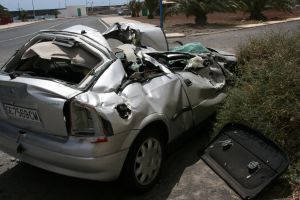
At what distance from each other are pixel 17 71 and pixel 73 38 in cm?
78

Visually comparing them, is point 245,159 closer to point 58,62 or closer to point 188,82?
point 188,82

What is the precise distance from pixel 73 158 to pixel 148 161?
2.73ft

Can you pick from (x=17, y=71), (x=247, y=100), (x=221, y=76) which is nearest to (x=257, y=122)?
(x=247, y=100)

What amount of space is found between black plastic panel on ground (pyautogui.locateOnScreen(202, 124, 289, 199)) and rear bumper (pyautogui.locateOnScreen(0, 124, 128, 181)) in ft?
4.05

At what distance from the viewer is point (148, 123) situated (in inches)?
157

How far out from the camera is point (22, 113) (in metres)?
4.02

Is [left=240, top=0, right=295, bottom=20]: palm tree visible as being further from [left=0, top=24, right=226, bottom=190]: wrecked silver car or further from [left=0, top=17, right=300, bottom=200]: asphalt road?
[left=0, top=17, right=300, bottom=200]: asphalt road

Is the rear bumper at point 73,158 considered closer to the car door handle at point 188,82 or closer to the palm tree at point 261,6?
the car door handle at point 188,82

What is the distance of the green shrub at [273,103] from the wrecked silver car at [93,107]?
431mm

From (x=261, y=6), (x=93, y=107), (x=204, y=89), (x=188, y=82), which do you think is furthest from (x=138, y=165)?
(x=261, y=6)

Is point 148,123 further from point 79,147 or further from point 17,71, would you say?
point 17,71

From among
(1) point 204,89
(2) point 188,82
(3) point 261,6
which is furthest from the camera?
(3) point 261,6

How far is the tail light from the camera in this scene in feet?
11.9

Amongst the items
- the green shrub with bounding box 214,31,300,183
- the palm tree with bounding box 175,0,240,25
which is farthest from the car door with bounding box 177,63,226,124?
the palm tree with bounding box 175,0,240,25
